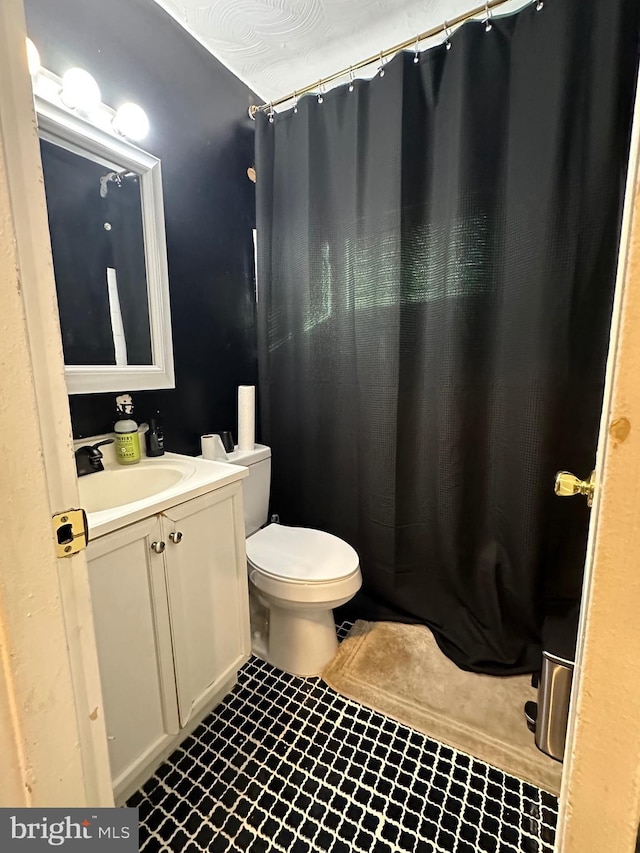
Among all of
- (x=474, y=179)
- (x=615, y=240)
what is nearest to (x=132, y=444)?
(x=474, y=179)

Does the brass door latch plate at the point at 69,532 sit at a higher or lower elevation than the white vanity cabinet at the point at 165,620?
higher

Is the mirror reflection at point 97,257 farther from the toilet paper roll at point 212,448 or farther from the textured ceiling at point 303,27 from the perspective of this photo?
the textured ceiling at point 303,27

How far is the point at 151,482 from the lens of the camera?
1.30 metres

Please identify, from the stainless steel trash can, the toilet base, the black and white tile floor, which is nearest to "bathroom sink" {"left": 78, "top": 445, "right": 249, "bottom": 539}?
the toilet base

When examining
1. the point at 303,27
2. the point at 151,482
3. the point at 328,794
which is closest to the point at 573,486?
the point at 328,794

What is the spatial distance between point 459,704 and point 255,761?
2.31 feet

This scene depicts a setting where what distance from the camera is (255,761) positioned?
1116 millimetres

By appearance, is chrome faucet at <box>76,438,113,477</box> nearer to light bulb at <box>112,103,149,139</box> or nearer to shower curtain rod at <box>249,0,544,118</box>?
light bulb at <box>112,103,149,139</box>

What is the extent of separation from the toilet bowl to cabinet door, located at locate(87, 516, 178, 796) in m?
0.42

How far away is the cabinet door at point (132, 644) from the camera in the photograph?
87 centimetres

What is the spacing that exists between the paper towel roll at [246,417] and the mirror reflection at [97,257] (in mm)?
387

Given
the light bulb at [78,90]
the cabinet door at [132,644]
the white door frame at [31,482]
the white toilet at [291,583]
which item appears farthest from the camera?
the white toilet at [291,583]

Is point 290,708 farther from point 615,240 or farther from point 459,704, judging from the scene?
point 615,240


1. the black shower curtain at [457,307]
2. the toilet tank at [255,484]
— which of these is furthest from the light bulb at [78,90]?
the toilet tank at [255,484]
